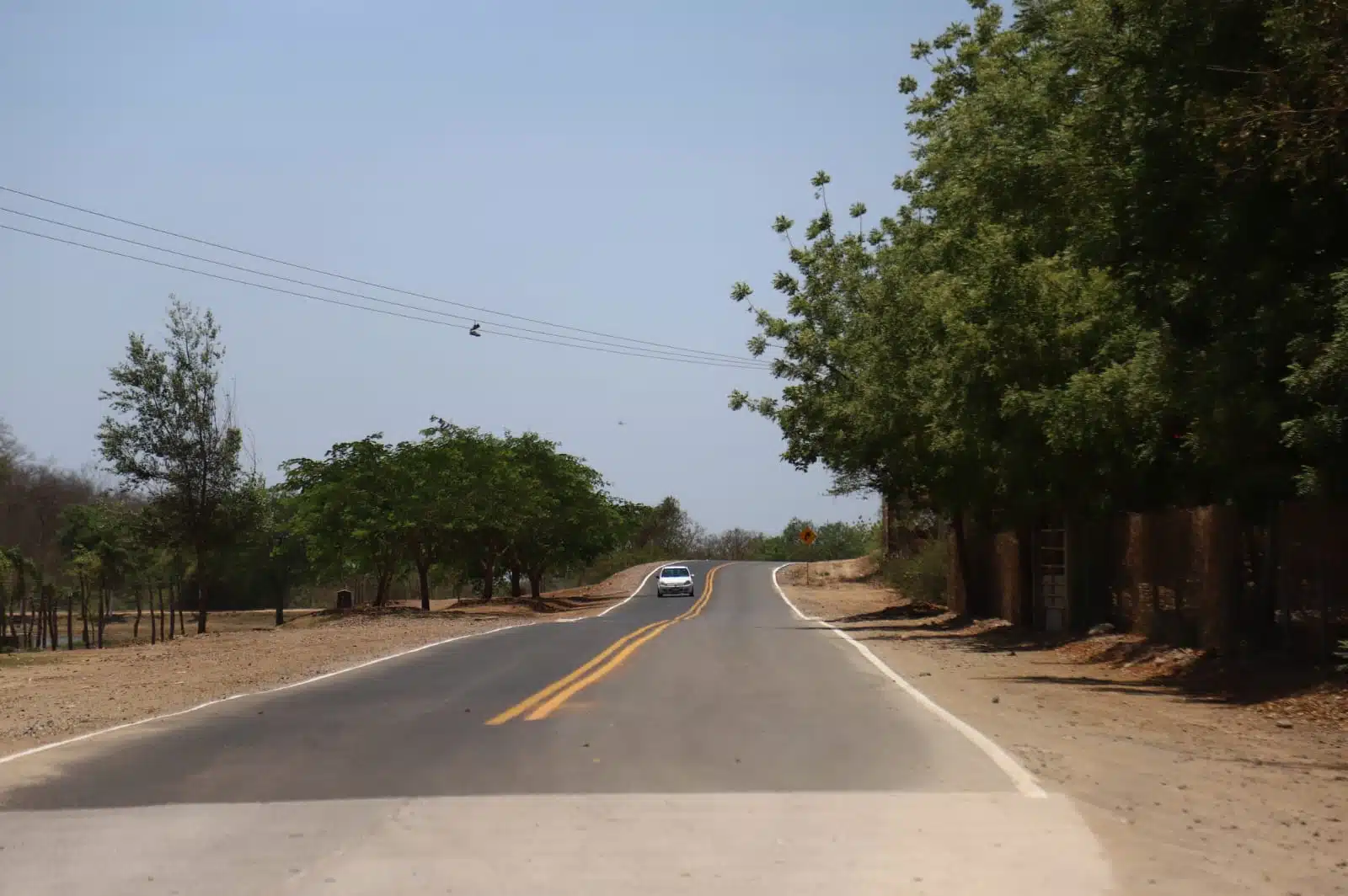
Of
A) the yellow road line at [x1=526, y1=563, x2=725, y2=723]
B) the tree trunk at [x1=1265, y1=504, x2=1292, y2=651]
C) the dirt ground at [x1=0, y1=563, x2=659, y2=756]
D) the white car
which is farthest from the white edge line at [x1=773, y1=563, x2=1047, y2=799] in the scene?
the white car

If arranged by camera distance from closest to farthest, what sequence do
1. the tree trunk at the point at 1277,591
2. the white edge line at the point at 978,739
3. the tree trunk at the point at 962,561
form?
the white edge line at the point at 978,739 < the tree trunk at the point at 1277,591 < the tree trunk at the point at 962,561

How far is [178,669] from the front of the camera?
27172mm

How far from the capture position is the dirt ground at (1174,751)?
8.52 meters

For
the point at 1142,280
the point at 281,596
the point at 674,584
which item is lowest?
the point at 281,596

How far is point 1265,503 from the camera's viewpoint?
2166cm

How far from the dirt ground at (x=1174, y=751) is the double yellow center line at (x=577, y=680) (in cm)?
460

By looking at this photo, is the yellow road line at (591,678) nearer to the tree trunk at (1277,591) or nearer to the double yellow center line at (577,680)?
the double yellow center line at (577,680)

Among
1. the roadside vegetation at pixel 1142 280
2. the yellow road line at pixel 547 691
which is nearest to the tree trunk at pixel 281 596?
the yellow road line at pixel 547 691

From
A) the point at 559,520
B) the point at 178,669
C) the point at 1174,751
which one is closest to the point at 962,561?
the point at 178,669

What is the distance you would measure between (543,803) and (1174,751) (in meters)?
6.37

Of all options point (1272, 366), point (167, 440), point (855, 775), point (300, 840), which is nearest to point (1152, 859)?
point (855, 775)

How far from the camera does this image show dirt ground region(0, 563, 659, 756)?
1794 cm

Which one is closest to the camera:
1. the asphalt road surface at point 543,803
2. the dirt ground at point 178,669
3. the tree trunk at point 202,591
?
the asphalt road surface at point 543,803

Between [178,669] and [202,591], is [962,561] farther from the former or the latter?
[202,591]
